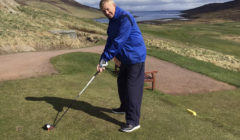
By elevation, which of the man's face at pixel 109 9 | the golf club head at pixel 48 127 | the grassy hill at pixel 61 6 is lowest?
the golf club head at pixel 48 127

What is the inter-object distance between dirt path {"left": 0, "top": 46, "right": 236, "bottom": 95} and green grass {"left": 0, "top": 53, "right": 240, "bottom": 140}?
62.4 inches

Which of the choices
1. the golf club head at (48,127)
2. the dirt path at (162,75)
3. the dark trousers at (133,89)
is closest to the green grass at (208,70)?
the dirt path at (162,75)

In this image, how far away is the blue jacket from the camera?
13.7ft

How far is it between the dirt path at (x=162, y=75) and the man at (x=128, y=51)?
4967 mm

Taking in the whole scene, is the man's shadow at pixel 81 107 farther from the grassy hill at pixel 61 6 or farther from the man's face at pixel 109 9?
the grassy hill at pixel 61 6

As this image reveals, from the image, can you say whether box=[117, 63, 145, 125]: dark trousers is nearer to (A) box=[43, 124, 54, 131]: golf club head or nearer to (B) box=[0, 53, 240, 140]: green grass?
(B) box=[0, 53, 240, 140]: green grass

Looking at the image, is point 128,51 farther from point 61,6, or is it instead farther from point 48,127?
point 61,6

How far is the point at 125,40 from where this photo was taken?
13.8ft

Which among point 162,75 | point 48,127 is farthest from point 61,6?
point 48,127

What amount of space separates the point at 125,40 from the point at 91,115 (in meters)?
1.90

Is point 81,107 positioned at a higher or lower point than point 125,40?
lower

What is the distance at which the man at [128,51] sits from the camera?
13.7 ft

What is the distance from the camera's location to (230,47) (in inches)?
1177

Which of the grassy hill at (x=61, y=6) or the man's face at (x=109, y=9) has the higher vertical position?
the grassy hill at (x=61, y=6)
